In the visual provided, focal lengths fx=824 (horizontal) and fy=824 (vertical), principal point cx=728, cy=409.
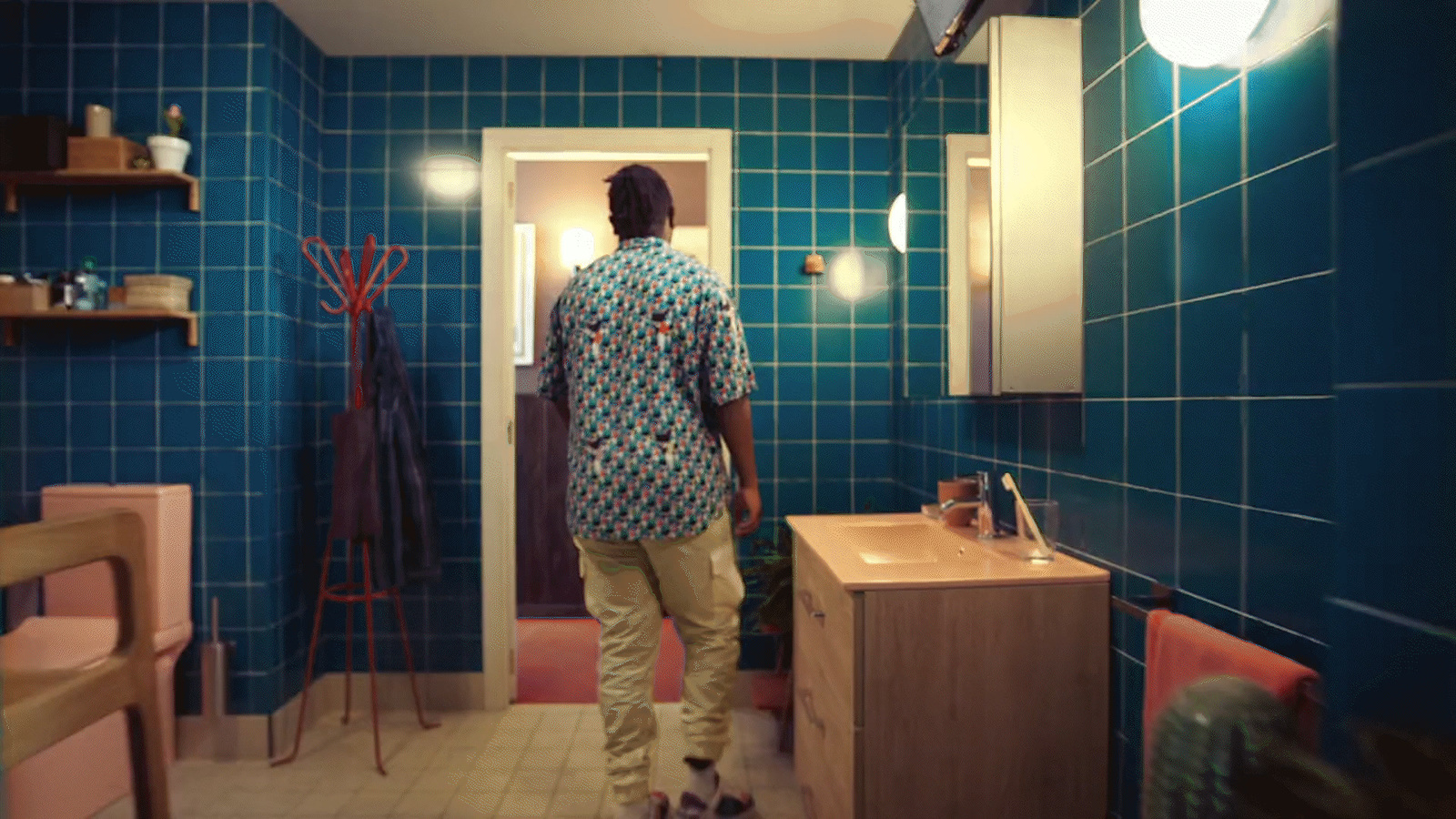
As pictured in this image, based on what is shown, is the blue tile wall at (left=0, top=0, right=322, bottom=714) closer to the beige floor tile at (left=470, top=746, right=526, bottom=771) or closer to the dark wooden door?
the beige floor tile at (left=470, top=746, right=526, bottom=771)

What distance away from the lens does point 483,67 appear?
2.97m

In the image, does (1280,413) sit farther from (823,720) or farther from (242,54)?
(242,54)

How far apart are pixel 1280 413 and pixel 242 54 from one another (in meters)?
2.92

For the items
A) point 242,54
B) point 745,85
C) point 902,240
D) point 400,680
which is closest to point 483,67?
point 242,54

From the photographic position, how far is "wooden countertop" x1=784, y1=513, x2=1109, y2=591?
1.41 m

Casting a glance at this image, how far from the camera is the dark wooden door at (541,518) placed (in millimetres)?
4090

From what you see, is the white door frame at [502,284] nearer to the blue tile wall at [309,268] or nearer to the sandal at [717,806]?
the blue tile wall at [309,268]

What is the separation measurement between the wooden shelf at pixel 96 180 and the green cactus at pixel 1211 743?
2.91 metres

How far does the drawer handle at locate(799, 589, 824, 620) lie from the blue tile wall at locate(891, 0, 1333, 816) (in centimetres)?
52

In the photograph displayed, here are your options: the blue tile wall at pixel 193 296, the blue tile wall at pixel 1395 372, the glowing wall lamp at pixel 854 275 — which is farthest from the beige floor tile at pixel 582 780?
the blue tile wall at pixel 1395 372

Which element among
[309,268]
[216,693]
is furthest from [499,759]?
[309,268]

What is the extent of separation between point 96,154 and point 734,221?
1.98 metres

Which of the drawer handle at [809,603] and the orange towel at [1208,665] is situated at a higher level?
the orange towel at [1208,665]

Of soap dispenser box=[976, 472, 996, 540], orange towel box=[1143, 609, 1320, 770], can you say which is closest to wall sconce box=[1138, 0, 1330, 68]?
orange towel box=[1143, 609, 1320, 770]
